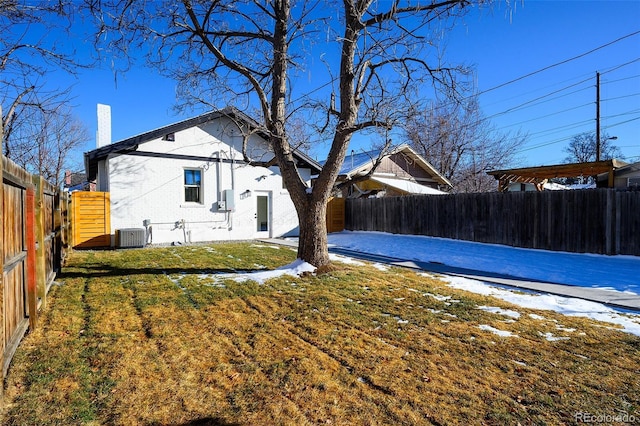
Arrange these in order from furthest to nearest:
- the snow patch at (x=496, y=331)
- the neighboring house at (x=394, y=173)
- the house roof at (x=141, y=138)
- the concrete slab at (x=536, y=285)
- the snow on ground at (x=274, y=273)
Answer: the neighboring house at (x=394, y=173) → the house roof at (x=141, y=138) → the snow on ground at (x=274, y=273) → the concrete slab at (x=536, y=285) → the snow patch at (x=496, y=331)

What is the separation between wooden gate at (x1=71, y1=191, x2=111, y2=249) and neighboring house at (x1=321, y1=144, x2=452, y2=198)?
11.0 m

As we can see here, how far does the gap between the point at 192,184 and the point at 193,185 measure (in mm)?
56

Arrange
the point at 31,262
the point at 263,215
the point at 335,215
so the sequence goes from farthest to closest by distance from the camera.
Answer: the point at 335,215, the point at 263,215, the point at 31,262

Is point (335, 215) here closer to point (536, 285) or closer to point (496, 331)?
point (536, 285)

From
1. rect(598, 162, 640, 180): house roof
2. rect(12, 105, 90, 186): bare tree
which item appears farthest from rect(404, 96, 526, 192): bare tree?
rect(12, 105, 90, 186): bare tree

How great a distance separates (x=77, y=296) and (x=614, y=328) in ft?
25.2

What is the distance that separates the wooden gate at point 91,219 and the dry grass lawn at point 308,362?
23.5ft

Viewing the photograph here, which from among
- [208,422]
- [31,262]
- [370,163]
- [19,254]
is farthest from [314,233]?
[370,163]

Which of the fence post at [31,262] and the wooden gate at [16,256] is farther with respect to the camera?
the fence post at [31,262]

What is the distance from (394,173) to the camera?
845 inches

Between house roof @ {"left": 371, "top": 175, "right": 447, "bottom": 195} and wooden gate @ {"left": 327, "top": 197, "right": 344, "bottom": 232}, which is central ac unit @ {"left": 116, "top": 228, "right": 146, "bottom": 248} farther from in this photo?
house roof @ {"left": 371, "top": 175, "right": 447, "bottom": 195}

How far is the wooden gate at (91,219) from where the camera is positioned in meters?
11.4

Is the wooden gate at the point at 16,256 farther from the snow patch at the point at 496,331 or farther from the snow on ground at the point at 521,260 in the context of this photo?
the snow on ground at the point at 521,260

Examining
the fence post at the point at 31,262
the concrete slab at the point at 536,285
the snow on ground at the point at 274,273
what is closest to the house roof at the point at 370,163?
the concrete slab at the point at 536,285
